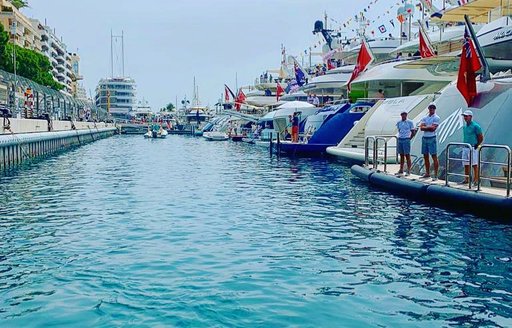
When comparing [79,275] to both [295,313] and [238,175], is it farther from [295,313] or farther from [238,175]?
[238,175]

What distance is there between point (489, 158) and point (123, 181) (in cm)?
1354

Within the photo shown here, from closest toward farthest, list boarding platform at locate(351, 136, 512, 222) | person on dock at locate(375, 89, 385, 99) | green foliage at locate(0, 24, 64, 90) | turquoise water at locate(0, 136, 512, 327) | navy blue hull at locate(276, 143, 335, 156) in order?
turquoise water at locate(0, 136, 512, 327) → boarding platform at locate(351, 136, 512, 222) → navy blue hull at locate(276, 143, 335, 156) → person on dock at locate(375, 89, 385, 99) → green foliage at locate(0, 24, 64, 90)

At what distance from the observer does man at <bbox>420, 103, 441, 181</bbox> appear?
1566cm

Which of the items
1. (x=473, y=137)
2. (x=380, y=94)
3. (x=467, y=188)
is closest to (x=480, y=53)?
(x=473, y=137)

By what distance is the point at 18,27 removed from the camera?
96125mm

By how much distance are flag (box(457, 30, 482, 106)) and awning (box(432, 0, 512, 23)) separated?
35.3ft

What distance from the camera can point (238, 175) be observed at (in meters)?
25.9

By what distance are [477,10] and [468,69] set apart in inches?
602

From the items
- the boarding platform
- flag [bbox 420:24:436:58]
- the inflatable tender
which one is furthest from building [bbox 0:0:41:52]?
the boarding platform

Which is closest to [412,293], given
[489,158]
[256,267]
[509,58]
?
[256,267]

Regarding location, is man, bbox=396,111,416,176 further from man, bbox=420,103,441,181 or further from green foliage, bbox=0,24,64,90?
green foliage, bbox=0,24,64,90

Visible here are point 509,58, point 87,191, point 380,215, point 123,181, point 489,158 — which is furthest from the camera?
point 509,58

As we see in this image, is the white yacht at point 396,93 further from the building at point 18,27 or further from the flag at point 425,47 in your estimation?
the building at point 18,27

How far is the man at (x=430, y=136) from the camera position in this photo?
15656 mm
